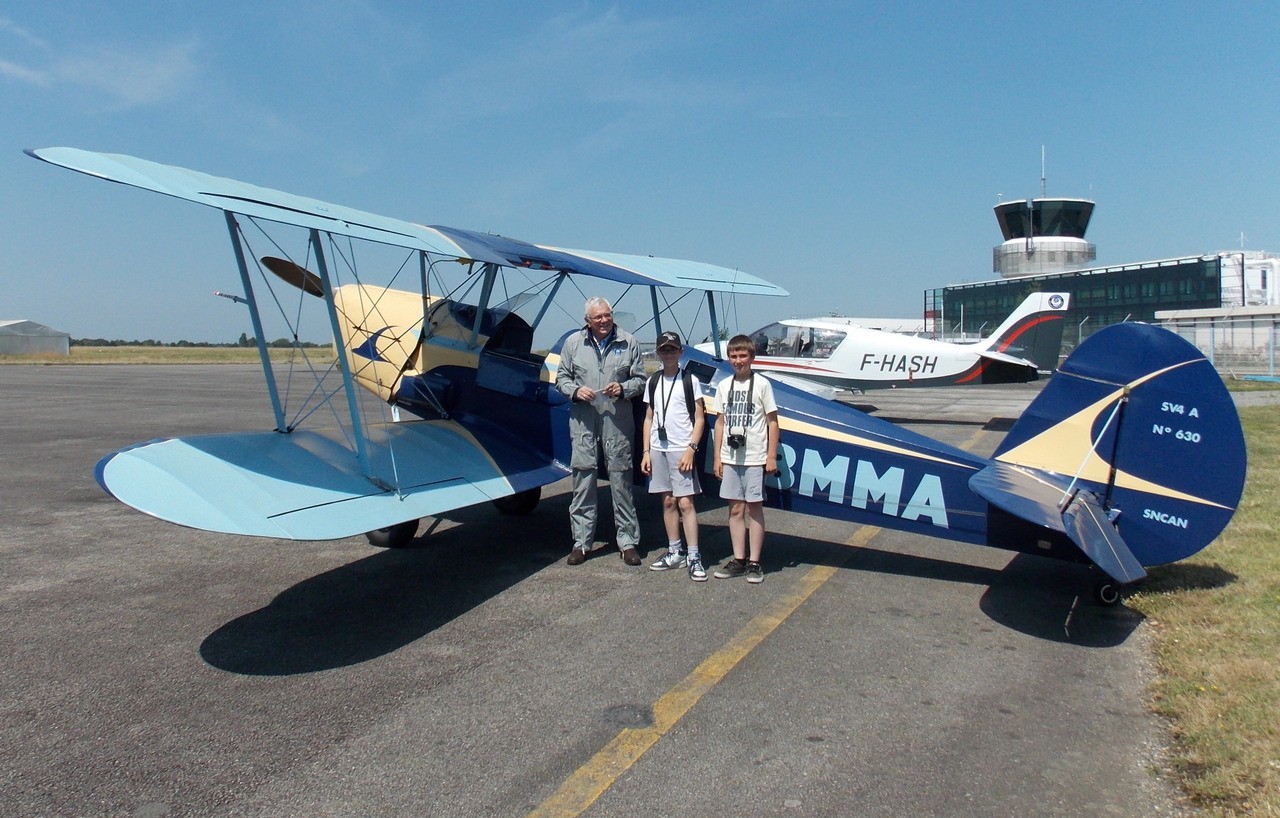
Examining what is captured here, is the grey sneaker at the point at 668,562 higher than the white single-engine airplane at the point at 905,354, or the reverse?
the white single-engine airplane at the point at 905,354

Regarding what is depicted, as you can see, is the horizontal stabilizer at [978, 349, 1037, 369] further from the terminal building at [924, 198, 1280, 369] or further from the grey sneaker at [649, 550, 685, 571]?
the terminal building at [924, 198, 1280, 369]

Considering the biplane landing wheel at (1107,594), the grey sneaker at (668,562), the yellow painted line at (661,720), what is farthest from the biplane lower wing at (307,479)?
the biplane landing wheel at (1107,594)

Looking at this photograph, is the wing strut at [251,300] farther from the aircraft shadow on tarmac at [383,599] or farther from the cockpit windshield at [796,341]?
the cockpit windshield at [796,341]

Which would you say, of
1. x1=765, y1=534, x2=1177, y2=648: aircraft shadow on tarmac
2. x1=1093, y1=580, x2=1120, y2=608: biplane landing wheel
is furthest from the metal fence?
x1=1093, y1=580, x2=1120, y2=608: biplane landing wheel

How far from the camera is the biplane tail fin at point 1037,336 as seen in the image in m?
16.8

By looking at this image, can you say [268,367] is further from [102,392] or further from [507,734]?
[102,392]

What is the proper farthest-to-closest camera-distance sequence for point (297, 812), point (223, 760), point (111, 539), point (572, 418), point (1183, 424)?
point (111, 539)
point (572, 418)
point (1183, 424)
point (223, 760)
point (297, 812)

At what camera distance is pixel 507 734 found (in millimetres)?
3404

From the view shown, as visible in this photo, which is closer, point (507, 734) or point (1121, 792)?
point (1121, 792)

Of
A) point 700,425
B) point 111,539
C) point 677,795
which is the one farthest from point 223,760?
point 111,539

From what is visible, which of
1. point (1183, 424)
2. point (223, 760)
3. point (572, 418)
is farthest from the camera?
point (572, 418)

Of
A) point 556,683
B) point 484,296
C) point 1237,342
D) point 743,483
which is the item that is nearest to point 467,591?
point 556,683

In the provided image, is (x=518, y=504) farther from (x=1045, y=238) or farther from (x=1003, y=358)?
(x=1045, y=238)

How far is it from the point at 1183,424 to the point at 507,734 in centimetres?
378
